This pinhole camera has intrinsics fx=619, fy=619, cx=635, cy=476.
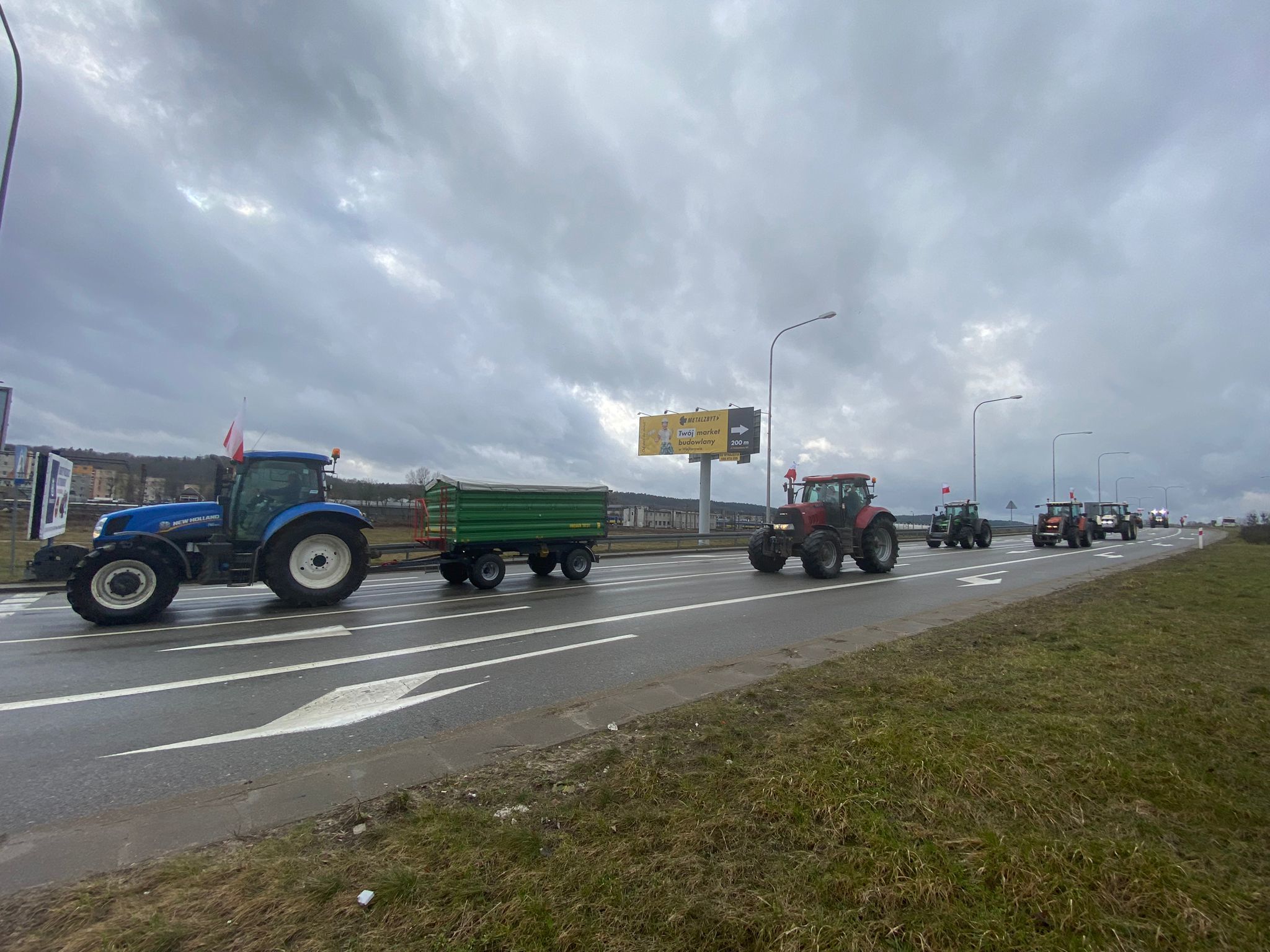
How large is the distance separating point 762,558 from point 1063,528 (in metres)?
22.6

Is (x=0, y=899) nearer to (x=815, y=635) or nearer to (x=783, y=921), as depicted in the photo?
(x=783, y=921)

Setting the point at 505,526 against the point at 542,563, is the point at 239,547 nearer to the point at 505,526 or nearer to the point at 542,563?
the point at 505,526

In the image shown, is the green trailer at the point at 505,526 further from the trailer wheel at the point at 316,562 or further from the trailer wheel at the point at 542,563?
the trailer wheel at the point at 316,562

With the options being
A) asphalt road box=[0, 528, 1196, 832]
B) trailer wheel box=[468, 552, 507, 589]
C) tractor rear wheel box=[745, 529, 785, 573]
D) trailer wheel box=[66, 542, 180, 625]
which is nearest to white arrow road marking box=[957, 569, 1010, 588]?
asphalt road box=[0, 528, 1196, 832]

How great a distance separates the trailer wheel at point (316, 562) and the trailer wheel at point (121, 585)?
130cm

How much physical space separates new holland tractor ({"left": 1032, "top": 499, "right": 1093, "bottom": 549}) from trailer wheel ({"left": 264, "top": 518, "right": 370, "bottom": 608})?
30.9 meters

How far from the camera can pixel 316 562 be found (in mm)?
9703

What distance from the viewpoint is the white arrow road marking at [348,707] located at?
419cm

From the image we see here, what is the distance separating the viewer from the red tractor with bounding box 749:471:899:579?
15.1 meters

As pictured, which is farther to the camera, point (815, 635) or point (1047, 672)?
point (815, 635)

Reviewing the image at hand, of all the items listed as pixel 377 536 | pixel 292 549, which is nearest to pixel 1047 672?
pixel 292 549

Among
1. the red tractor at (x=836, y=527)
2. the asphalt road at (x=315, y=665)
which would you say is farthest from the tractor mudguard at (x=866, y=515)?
the asphalt road at (x=315, y=665)

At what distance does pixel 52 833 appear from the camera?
288cm

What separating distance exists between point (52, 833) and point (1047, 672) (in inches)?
258
